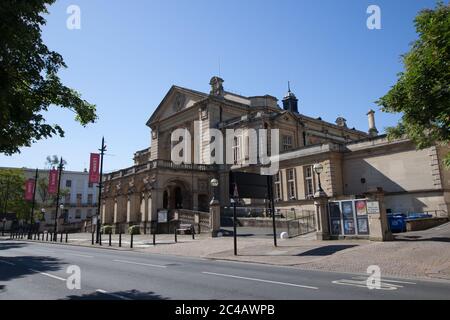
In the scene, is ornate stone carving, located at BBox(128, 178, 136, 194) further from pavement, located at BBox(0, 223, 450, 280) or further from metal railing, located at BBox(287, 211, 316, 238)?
pavement, located at BBox(0, 223, 450, 280)

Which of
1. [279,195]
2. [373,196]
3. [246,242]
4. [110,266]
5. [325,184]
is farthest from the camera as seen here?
[279,195]

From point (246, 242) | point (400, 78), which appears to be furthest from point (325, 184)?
point (400, 78)

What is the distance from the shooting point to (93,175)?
116 feet

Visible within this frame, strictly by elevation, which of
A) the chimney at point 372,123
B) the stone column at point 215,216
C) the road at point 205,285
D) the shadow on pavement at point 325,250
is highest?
the chimney at point 372,123

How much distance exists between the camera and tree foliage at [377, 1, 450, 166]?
37.9ft

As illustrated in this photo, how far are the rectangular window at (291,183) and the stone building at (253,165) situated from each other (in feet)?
0.35

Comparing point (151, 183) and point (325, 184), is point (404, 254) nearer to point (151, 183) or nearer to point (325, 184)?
point (325, 184)

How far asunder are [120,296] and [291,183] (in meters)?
31.4

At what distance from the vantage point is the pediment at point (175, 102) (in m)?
50.8

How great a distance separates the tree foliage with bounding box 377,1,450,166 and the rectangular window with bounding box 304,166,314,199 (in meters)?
22.2

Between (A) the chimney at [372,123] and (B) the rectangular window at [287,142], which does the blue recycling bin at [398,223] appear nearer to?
(B) the rectangular window at [287,142]

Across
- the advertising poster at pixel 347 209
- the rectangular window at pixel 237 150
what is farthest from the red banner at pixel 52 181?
the advertising poster at pixel 347 209

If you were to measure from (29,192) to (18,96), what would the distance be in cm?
4404

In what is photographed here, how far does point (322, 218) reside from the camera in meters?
20.5
